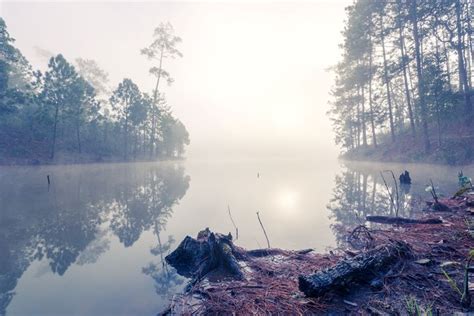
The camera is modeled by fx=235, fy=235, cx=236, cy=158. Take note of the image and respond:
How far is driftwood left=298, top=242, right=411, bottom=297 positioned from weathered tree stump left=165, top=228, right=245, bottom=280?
1443 millimetres

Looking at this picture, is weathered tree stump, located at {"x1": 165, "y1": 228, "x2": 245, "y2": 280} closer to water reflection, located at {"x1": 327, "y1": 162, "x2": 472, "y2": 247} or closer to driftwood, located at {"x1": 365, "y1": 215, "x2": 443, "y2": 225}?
water reflection, located at {"x1": 327, "y1": 162, "x2": 472, "y2": 247}

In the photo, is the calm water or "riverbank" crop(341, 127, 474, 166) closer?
the calm water

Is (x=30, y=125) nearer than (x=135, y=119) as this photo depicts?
Yes

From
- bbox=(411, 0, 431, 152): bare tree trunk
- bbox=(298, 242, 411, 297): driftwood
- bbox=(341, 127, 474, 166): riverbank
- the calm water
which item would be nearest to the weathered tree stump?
the calm water

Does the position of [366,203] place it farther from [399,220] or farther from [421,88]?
[421,88]

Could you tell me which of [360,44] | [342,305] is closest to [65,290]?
[342,305]

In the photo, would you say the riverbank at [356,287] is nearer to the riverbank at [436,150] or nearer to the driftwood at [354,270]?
the driftwood at [354,270]

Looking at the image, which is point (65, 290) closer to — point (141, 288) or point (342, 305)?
point (141, 288)

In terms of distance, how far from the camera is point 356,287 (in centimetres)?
317

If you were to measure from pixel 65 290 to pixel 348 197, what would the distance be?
35.4ft

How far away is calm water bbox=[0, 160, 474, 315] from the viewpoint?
3.79m

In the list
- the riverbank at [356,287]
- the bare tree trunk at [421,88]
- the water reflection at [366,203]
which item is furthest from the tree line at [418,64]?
the riverbank at [356,287]

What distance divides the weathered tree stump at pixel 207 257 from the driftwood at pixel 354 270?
1443 mm

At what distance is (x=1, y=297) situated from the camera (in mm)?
3635
